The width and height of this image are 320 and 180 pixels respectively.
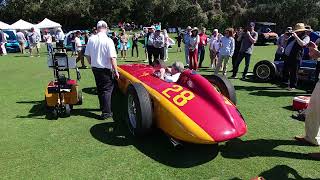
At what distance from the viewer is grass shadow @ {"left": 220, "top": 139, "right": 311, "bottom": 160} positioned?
5.45 meters

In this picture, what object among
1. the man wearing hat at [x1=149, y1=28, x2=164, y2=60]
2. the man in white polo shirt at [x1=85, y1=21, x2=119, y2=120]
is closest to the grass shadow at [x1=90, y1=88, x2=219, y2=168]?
the man in white polo shirt at [x1=85, y1=21, x2=119, y2=120]

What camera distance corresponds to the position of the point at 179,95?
5809 mm

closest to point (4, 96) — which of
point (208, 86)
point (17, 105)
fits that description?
point (17, 105)

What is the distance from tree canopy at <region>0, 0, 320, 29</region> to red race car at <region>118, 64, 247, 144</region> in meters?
46.6

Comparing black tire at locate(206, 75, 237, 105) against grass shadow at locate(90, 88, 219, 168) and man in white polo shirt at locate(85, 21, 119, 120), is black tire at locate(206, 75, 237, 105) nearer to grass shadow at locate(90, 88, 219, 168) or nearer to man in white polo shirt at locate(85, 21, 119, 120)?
grass shadow at locate(90, 88, 219, 168)

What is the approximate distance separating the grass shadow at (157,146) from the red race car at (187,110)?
0.22m

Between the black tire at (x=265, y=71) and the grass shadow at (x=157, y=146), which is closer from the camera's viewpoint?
the grass shadow at (x=157, y=146)

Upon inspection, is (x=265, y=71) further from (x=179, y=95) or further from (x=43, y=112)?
(x=43, y=112)

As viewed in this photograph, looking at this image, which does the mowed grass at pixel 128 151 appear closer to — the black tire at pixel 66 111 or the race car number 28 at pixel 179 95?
the black tire at pixel 66 111

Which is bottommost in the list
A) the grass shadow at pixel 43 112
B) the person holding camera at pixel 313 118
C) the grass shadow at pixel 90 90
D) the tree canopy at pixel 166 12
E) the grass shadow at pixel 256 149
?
the grass shadow at pixel 256 149

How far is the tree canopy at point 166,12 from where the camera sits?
49.6 m

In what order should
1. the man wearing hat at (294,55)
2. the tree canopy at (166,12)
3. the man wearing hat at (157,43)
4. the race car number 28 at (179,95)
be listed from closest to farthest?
the race car number 28 at (179,95), the man wearing hat at (294,55), the man wearing hat at (157,43), the tree canopy at (166,12)

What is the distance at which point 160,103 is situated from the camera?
18.9ft

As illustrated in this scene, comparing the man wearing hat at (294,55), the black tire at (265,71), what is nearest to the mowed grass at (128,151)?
the man wearing hat at (294,55)
